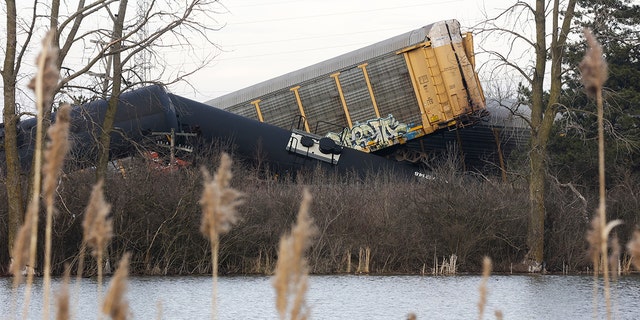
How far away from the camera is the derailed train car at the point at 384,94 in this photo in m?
33.3

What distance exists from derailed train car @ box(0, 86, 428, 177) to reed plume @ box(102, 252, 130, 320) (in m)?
22.4

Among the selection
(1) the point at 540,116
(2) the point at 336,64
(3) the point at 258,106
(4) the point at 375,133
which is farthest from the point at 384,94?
(1) the point at 540,116

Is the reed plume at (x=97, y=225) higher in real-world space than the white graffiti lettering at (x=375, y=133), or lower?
lower

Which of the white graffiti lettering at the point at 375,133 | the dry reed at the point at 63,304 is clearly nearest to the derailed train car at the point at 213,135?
the white graffiti lettering at the point at 375,133

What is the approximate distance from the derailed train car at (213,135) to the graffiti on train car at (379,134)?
134 centimetres

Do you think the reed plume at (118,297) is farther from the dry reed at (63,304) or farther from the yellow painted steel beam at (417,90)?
the yellow painted steel beam at (417,90)

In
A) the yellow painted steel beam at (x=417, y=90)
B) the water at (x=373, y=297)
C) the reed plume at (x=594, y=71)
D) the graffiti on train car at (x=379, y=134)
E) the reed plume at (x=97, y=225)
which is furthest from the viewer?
the graffiti on train car at (x=379, y=134)

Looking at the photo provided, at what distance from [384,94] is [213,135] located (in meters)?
7.03

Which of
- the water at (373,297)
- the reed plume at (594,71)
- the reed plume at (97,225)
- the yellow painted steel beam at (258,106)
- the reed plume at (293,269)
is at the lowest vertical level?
the water at (373,297)

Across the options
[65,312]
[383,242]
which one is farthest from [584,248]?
[65,312]

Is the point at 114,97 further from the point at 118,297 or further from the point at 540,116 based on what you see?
the point at 118,297

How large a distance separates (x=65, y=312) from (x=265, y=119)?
3327 cm

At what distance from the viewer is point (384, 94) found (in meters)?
34.9

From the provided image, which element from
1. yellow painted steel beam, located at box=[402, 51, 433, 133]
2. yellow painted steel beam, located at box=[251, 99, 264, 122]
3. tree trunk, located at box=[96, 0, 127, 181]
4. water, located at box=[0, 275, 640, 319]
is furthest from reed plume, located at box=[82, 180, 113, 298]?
yellow painted steel beam, located at box=[251, 99, 264, 122]
